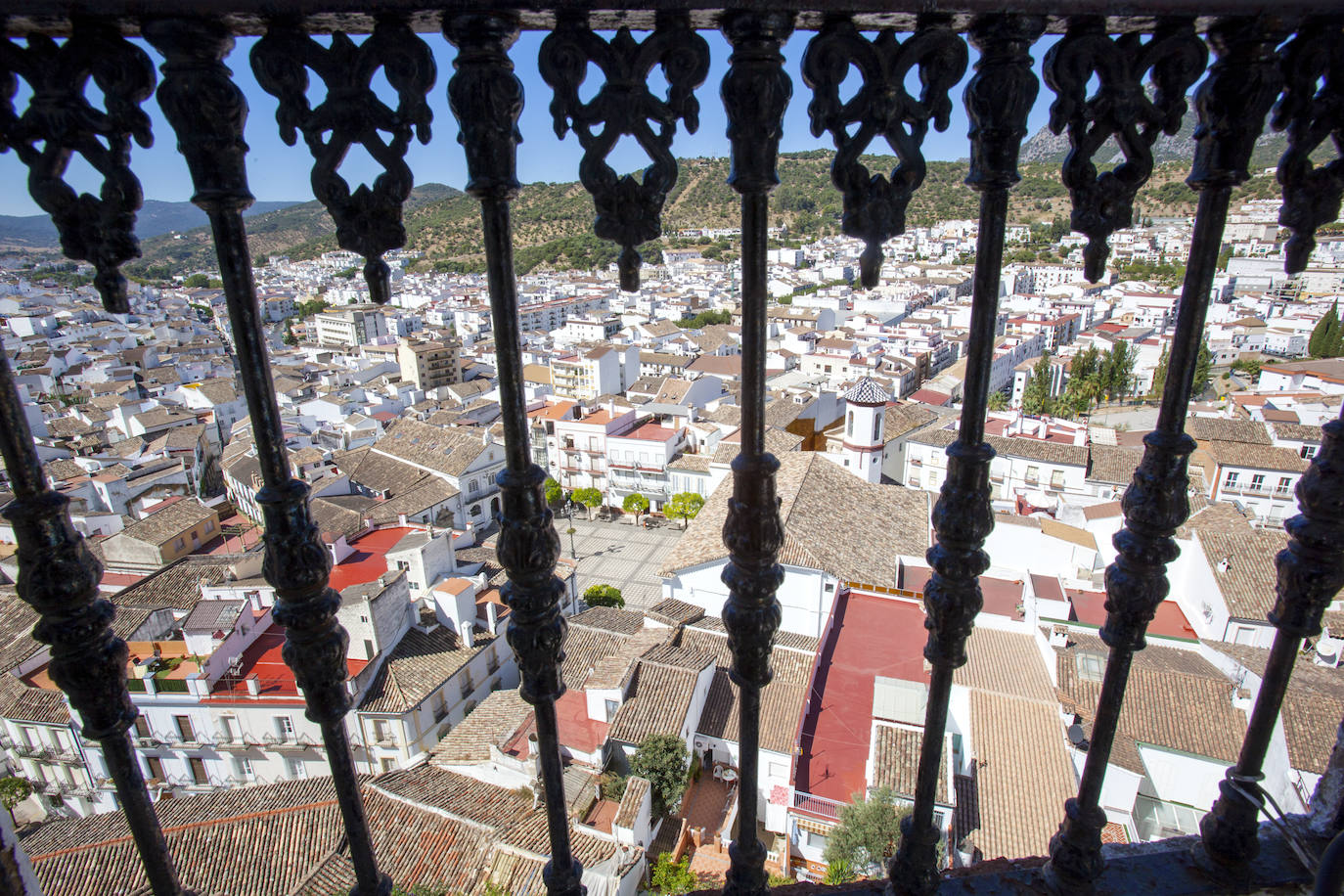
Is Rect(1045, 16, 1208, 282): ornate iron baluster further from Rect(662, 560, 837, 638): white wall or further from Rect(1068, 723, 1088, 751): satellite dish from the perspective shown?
Rect(662, 560, 837, 638): white wall

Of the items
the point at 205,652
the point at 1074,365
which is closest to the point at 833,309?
the point at 1074,365

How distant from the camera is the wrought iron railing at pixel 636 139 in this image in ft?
4.59

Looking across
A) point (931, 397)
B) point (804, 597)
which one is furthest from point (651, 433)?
point (804, 597)

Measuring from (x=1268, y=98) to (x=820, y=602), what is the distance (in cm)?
1324

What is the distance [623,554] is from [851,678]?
1420cm

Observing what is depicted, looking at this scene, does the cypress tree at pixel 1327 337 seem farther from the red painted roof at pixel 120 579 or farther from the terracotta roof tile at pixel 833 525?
the red painted roof at pixel 120 579

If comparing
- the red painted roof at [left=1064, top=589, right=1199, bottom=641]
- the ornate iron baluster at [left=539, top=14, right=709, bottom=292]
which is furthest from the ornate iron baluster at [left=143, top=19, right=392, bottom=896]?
the red painted roof at [left=1064, top=589, right=1199, bottom=641]

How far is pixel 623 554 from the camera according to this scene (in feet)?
84.1

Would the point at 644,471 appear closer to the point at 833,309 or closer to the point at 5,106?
the point at 5,106

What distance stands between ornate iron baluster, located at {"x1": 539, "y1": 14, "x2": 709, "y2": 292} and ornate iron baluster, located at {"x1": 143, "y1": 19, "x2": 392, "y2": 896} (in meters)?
0.64

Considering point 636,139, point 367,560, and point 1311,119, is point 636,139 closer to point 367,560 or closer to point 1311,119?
point 1311,119

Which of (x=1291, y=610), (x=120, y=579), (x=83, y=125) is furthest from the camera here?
(x=120, y=579)

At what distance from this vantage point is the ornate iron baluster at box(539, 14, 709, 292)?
1429 millimetres

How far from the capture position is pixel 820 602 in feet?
46.2
